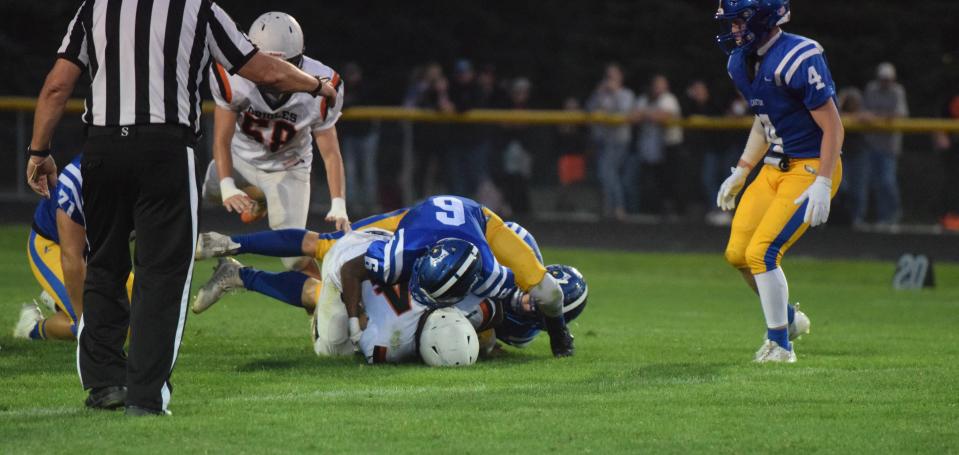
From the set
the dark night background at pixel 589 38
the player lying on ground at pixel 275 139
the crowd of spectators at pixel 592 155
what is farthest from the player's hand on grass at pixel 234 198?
the dark night background at pixel 589 38

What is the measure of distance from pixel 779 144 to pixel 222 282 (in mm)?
3050

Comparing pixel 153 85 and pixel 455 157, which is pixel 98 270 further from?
pixel 455 157

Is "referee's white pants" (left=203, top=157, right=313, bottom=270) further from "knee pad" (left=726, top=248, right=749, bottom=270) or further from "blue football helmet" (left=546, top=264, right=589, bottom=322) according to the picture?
"knee pad" (left=726, top=248, right=749, bottom=270)

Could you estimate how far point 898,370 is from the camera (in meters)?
7.15

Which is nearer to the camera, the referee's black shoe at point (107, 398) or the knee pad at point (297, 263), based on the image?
the referee's black shoe at point (107, 398)

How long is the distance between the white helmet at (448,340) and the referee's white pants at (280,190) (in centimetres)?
201

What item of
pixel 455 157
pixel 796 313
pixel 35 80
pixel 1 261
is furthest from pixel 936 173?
pixel 35 80

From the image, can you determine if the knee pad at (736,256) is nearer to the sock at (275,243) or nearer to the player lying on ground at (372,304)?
the player lying on ground at (372,304)

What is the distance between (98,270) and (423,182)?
35.9 ft

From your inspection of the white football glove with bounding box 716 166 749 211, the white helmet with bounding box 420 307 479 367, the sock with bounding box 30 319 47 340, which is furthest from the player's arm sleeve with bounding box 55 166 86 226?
the white football glove with bounding box 716 166 749 211

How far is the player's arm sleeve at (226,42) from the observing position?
5430 millimetres

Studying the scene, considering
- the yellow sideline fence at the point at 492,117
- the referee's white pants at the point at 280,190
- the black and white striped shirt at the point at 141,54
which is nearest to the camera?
the black and white striped shirt at the point at 141,54

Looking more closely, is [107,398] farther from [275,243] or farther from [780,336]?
[780,336]

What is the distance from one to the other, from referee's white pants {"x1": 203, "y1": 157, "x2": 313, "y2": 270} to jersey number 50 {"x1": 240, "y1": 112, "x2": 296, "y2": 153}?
0.65 ft
